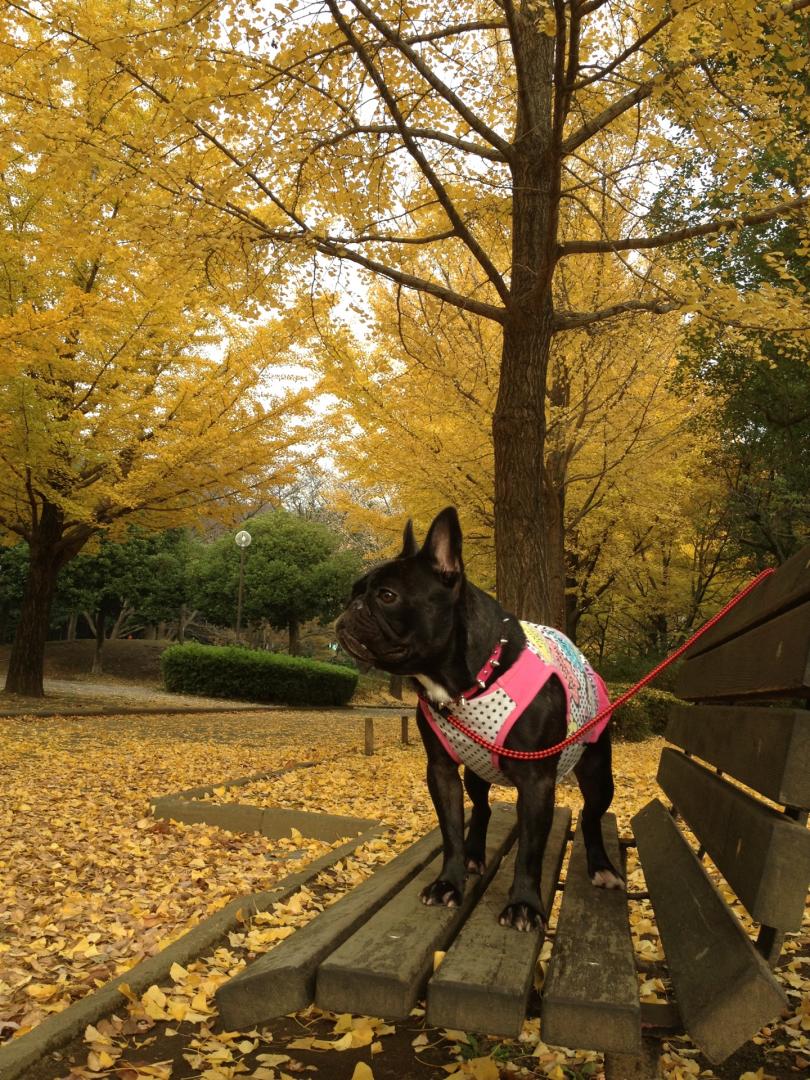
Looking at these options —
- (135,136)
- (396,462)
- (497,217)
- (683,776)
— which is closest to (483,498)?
(396,462)

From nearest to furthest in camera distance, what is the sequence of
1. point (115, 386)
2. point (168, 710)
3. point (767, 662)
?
point (767, 662)
point (115, 386)
point (168, 710)

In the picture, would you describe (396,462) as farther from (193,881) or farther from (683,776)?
(683,776)

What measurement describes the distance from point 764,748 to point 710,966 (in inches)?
15.4

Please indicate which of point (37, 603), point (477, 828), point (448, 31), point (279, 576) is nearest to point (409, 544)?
point (477, 828)

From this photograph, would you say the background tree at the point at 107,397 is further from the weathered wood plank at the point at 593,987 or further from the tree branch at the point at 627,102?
the weathered wood plank at the point at 593,987

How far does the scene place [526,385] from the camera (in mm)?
6633

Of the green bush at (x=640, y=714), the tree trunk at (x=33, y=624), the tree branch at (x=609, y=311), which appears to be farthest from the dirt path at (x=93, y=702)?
the tree branch at (x=609, y=311)

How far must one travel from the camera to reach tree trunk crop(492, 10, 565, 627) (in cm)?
663

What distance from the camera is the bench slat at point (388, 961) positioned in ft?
4.94

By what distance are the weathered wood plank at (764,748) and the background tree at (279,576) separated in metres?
27.4

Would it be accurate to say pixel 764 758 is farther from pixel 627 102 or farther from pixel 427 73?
pixel 627 102

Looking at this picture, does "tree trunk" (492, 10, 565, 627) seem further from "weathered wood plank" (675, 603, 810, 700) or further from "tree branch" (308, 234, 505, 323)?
"weathered wood plank" (675, 603, 810, 700)

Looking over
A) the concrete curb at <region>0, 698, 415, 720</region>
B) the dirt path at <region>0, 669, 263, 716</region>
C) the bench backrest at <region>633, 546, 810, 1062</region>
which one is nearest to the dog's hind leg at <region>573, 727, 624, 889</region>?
the bench backrest at <region>633, 546, 810, 1062</region>

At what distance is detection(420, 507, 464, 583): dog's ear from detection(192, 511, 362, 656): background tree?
1081 inches
